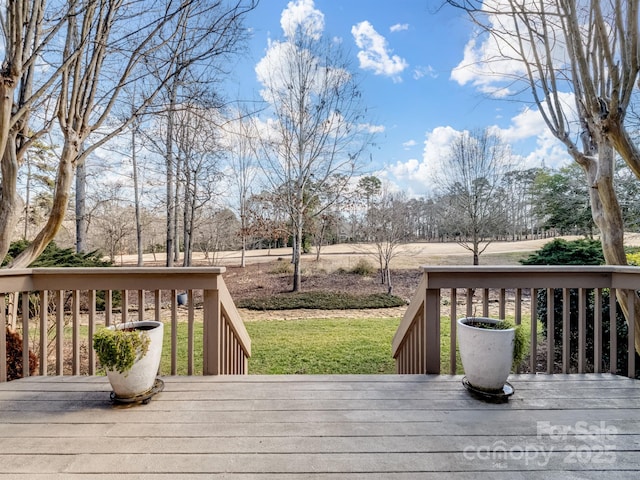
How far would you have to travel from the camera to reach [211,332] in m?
2.43

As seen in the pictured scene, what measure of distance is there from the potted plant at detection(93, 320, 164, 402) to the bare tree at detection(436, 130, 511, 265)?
10539mm

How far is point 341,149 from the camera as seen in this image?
10070 mm

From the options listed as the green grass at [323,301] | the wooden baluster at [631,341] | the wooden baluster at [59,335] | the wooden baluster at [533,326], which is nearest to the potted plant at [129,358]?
the wooden baluster at [59,335]

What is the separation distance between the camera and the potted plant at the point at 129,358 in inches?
71.9

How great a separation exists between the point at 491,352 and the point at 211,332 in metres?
2.01

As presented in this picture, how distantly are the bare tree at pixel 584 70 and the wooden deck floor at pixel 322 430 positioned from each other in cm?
166

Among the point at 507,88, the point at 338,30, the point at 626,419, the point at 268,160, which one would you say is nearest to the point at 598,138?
the point at 507,88

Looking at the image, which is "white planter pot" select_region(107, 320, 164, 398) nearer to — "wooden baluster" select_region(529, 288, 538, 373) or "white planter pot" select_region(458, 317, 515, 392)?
"white planter pot" select_region(458, 317, 515, 392)

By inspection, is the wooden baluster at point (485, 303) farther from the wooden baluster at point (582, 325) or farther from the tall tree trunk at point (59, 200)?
the tall tree trunk at point (59, 200)

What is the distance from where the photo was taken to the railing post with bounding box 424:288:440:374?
2422 mm

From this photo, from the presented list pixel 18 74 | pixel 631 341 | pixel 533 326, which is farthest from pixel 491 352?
pixel 18 74

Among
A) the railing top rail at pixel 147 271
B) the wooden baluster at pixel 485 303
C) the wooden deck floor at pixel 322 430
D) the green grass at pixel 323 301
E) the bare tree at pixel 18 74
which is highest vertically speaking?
the bare tree at pixel 18 74

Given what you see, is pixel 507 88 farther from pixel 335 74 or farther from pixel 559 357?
pixel 335 74

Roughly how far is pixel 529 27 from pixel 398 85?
5250mm
